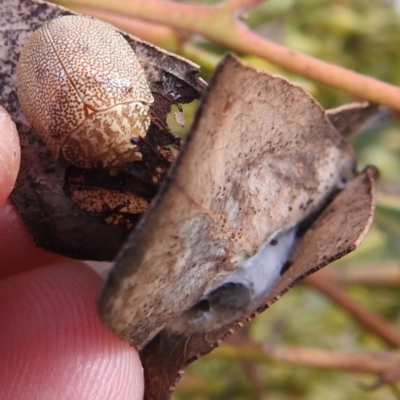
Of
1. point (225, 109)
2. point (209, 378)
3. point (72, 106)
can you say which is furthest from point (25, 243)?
point (209, 378)

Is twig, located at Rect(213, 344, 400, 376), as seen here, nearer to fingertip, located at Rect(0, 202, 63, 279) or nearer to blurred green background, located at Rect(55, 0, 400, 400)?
blurred green background, located at Rect(55, 0, 400, 400)

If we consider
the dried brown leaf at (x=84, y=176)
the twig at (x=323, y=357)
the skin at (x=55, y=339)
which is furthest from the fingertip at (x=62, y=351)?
the twig at (x=323, y=357)

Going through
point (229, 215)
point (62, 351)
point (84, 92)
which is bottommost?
point (62, 351)

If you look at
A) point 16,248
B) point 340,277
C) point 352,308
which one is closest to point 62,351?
point 16,248

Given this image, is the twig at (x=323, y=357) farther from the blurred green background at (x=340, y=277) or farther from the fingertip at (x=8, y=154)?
the fingertip at (x=8, y=154)

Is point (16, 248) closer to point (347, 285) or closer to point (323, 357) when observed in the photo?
point (323, 357)

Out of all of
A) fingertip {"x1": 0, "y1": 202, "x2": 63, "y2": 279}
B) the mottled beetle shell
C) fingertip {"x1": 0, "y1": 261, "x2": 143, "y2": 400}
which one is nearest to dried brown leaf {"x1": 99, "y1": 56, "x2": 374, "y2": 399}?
fingertip {"x1": 0, "y1": 261, "x2": 143, "y2": 400}
